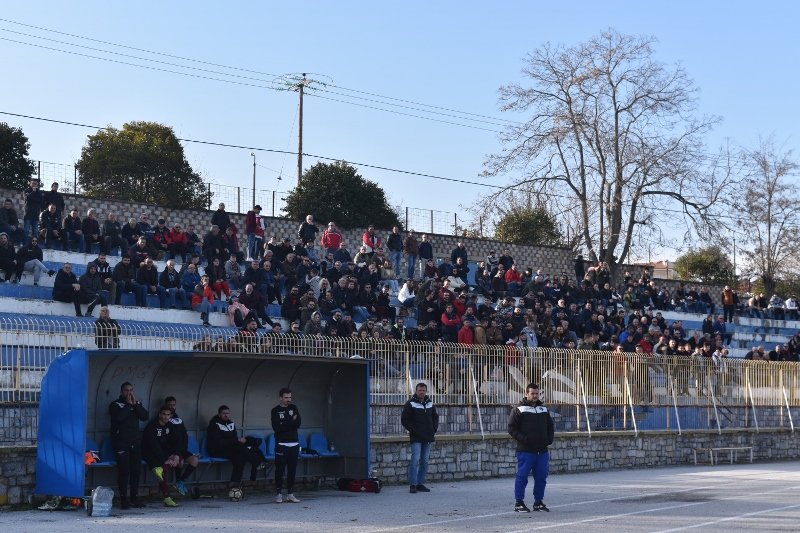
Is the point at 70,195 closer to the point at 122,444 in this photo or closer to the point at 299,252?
the point at 299,252

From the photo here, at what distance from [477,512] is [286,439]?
3.28m

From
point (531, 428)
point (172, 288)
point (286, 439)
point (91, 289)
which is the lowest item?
point (286, 439)

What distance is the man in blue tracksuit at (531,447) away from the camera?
1761cm

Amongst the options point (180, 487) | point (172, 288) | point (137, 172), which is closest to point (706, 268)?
point (137, 172)

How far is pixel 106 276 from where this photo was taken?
26.1 metres

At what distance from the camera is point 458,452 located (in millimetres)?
23906

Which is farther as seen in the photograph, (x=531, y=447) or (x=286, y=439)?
(x=286, y=439)

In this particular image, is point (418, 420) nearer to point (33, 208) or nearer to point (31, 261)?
point (31, 261)

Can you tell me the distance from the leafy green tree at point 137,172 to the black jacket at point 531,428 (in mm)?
30870

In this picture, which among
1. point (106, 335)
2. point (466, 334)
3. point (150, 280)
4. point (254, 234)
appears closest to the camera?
point (106, 335)

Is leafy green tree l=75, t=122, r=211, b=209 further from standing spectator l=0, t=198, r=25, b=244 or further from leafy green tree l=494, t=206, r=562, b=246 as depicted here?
standing spectator l=0, t=198, r=25, b=244

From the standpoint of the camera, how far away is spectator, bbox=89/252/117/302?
84.6ft

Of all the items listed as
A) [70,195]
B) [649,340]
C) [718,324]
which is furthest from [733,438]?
[70,195]

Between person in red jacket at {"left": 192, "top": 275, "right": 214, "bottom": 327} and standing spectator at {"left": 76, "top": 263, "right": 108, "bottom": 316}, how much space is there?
7.91 feet
